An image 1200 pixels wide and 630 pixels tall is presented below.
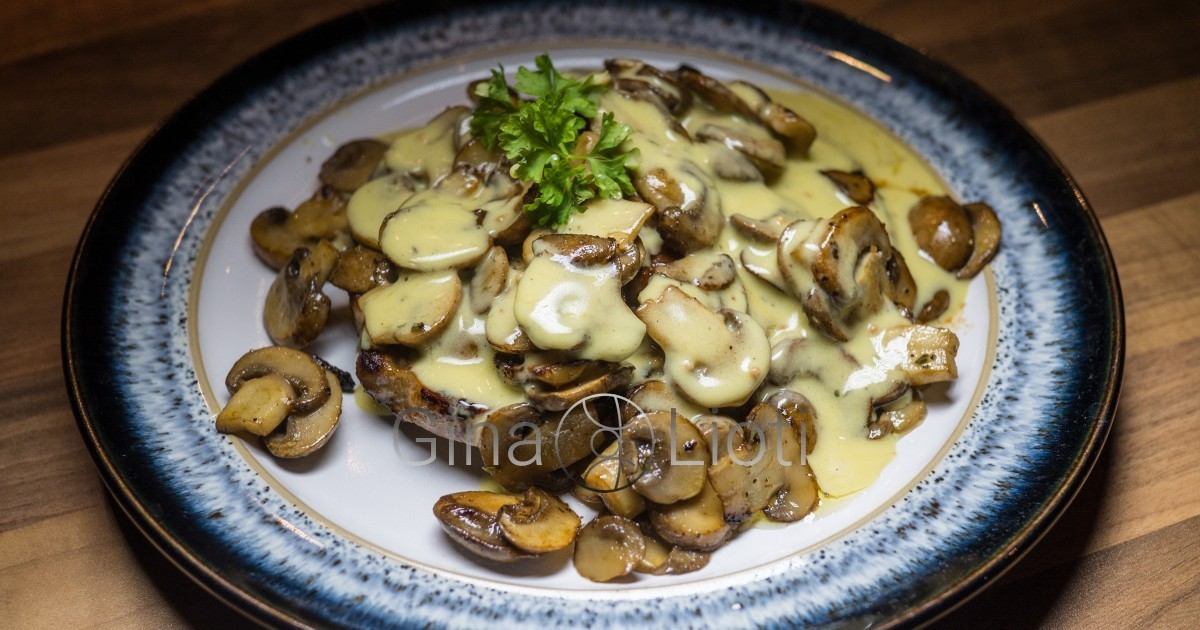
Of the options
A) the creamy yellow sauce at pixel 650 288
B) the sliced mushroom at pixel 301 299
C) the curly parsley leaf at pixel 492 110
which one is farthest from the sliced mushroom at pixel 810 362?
the sliced mushroom at pixel 301 299

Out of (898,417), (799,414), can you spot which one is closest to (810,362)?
(799,414)

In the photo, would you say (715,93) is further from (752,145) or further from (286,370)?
(286,370)

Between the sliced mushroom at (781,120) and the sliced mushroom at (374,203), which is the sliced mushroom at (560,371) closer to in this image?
the sliced mushroom at (374,203)

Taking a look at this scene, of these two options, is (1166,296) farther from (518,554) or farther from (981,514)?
(518,554)

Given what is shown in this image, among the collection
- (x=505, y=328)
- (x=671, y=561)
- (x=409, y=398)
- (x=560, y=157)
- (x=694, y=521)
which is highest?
(x=560, y=157)

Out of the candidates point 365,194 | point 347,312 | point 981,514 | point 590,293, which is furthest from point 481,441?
point 981,514
